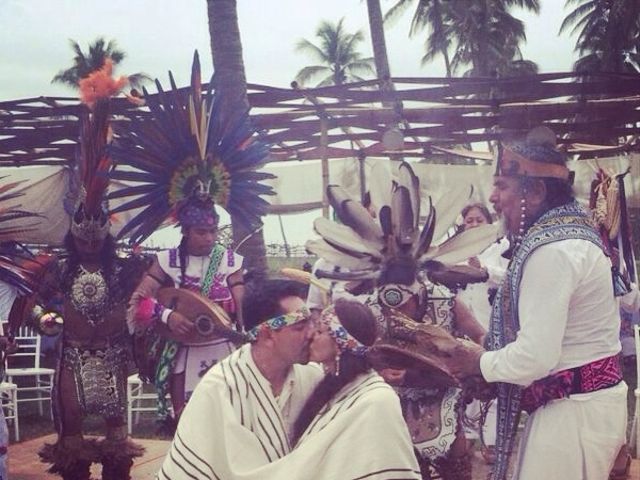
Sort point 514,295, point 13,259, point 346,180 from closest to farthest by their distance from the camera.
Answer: point 514,295 < point 13,259 < point 346,180

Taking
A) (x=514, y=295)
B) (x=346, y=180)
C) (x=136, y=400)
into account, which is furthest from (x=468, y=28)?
(x=514, y=295)

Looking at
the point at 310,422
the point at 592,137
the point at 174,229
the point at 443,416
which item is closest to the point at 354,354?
the point at 310,422

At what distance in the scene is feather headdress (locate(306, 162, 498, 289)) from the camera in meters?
3.63

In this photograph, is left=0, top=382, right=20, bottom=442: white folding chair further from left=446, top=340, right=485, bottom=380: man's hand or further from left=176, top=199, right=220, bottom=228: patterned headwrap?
left=446, top=340, right=485, bottom=380: man's hand

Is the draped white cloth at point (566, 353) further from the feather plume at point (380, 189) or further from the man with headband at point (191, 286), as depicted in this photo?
the man with headband at point (191, 286)

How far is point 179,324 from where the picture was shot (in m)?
4.91

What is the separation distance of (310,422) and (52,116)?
679 centimetres

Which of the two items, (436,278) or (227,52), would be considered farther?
(227,52)

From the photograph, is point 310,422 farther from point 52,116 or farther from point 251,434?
point 52,116

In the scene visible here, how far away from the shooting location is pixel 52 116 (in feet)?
28.3

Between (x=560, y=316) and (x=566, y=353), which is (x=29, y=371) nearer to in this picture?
(x=566, y=353)

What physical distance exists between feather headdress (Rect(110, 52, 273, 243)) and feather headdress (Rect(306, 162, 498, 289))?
168 cm

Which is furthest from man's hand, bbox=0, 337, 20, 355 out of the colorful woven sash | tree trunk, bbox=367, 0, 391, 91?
tree trunk, bbox=367, 0, 391, 91

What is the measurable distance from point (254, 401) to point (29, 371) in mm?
6127
